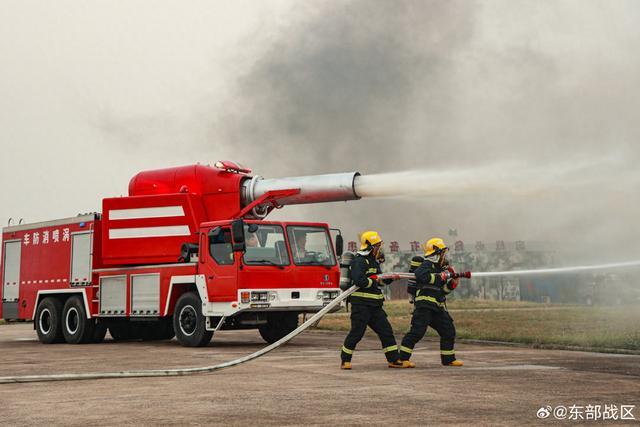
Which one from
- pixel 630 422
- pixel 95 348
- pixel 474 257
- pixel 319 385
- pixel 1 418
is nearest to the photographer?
pixel 630 422

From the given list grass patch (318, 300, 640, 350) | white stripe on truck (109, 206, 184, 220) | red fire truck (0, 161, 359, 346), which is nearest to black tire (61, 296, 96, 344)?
red fire truck (0, 161, 359, 346)

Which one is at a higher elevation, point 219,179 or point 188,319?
point 219,179

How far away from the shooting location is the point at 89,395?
855cm

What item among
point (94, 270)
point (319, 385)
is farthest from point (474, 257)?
point (319, 385)

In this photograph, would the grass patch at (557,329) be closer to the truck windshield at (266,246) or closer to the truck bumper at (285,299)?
the truck bumper at (285,299)

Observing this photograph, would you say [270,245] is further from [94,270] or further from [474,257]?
[474,257]

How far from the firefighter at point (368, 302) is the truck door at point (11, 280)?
11072mm

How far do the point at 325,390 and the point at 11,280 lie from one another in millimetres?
13132

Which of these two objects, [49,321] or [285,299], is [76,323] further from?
[285,299]

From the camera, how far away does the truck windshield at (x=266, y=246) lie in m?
14.8

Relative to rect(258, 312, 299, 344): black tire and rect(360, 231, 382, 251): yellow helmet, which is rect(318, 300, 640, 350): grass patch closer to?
rect(258, 312, 299, 344): black tire

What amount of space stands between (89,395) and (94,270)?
9.15 m

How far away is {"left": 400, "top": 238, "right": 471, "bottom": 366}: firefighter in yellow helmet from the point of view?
433 inches

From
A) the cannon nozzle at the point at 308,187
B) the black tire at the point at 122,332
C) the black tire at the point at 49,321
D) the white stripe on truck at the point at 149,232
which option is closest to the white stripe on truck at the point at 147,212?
the white stripe on truck at the point at 149,232
